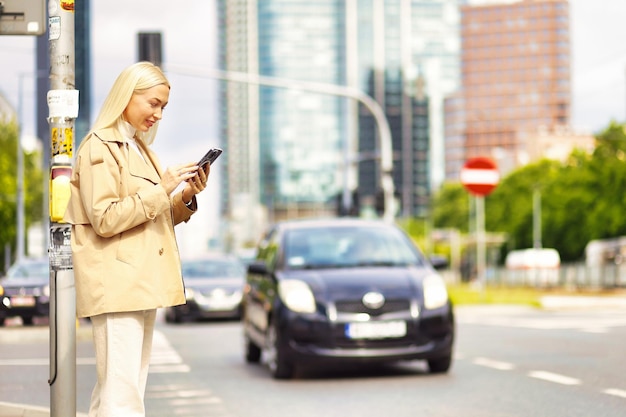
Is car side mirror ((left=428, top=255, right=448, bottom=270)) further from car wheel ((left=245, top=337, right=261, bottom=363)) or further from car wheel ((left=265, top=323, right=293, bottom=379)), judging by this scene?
car wheel ((left=245, top=337, right=261, bottom=363))

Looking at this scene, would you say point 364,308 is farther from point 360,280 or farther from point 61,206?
point 61,206

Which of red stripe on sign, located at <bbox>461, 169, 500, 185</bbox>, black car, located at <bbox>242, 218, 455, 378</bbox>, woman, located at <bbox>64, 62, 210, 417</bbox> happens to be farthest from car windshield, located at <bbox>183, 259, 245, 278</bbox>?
woman, located at <bbox>64, 62, 210, 417</bbox>

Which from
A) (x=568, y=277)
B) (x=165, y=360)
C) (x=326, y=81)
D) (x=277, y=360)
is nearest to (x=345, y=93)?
(x=165, y=360)

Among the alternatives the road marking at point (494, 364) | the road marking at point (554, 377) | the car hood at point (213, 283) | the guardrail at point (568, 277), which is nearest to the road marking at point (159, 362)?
the road marking at point (494, 364)

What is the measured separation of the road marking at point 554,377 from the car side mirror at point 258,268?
2887 mm

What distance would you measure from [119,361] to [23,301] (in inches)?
719

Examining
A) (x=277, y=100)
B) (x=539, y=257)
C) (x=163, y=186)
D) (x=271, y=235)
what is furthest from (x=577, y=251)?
(x=277, y=100)

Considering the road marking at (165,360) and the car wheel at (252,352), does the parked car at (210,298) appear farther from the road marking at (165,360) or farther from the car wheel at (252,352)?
the car wheel at (252,352)

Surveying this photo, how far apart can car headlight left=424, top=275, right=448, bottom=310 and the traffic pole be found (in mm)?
5861

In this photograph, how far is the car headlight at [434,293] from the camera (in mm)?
11341

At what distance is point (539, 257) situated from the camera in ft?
280

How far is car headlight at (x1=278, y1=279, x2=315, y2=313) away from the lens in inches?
442

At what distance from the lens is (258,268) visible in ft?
41.3

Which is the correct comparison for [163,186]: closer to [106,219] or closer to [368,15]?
[106,219]
